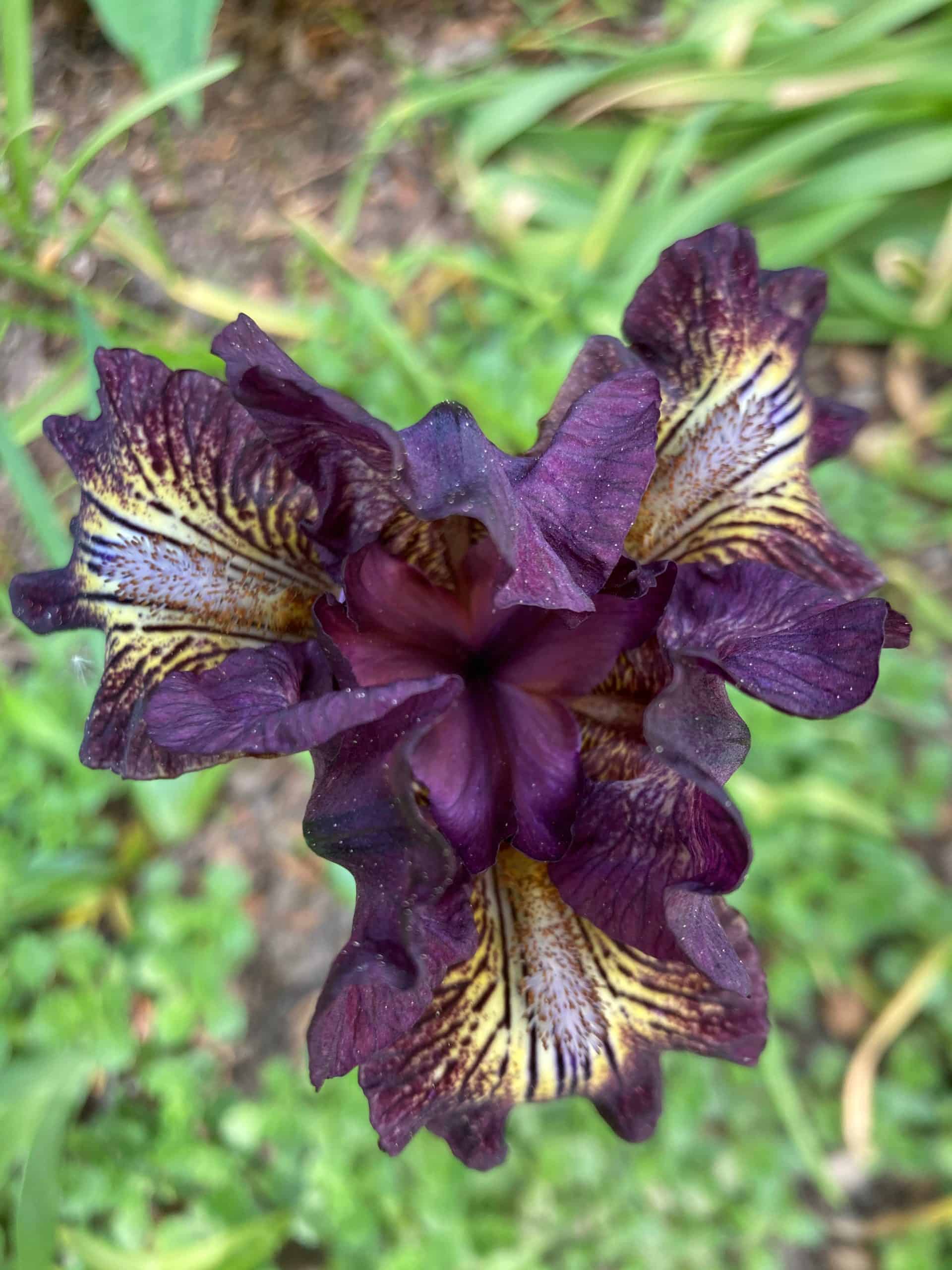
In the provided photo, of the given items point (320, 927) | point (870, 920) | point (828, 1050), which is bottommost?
point (320, 927)

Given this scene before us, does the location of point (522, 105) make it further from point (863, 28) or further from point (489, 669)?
point (489, 669)

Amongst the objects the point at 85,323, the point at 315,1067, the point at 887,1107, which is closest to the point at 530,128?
the point at 85,323

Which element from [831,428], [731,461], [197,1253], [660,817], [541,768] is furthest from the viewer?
[197,1253]

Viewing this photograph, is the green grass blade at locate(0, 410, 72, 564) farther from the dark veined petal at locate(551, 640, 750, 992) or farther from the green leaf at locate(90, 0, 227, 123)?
the dark veined petal at locate(551, 640, 750, 992)

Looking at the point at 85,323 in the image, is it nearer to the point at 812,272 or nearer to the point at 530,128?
the point at 812,272

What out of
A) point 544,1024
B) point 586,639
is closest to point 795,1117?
point 544,1024
